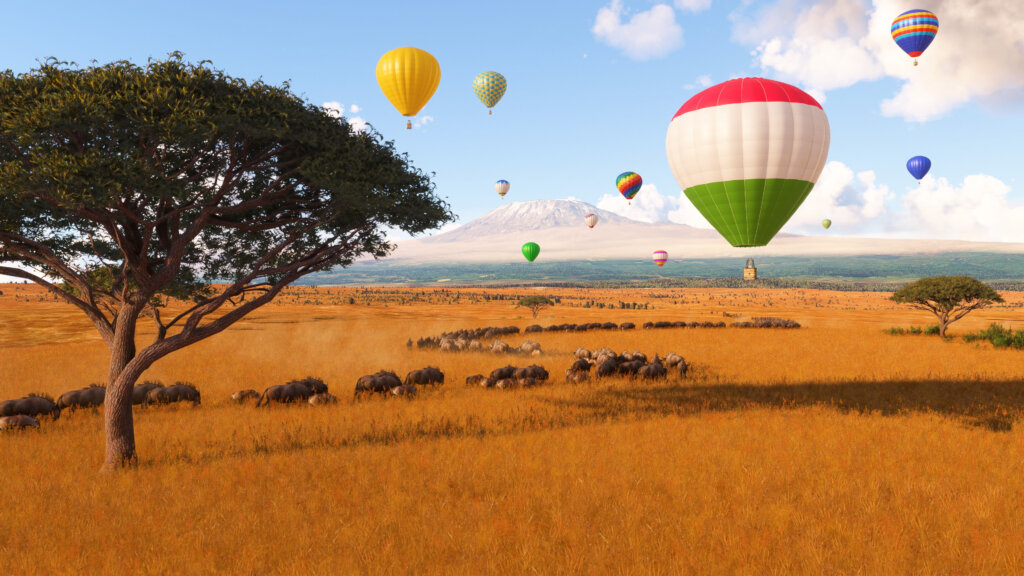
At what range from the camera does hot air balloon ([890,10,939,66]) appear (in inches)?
2248

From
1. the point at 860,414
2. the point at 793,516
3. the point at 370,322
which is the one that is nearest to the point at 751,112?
the point at 860,414

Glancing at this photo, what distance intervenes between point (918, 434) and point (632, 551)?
12.3 meters

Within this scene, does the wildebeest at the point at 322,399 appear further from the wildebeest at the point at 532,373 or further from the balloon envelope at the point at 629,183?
the balloon envelope at the point at 629,183

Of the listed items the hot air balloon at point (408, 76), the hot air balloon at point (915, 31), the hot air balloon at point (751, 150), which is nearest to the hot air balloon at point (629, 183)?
the hot air balloon at point (915, 31)

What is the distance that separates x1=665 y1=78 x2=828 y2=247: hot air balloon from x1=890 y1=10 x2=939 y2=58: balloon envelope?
4663 cm

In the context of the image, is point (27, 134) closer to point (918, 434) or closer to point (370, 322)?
point (918, 434)

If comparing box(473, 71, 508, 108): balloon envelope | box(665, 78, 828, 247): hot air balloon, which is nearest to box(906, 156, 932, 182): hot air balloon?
box(473, 71, 508, 108): balloon envelope

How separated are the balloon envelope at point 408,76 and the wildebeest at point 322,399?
26901mm

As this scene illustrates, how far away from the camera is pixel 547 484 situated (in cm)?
1204

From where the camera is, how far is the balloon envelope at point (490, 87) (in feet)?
240

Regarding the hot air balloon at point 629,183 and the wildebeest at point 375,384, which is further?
the hot air balloon at point 629,183

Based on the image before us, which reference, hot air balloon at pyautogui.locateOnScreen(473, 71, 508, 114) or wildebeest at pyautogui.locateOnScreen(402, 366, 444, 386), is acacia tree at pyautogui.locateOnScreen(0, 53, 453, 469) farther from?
hot air balloon at pyautogui.locateOnScreen(473, 71, 508, 114)

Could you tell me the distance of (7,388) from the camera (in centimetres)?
2519

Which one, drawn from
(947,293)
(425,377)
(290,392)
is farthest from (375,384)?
(947,293)
